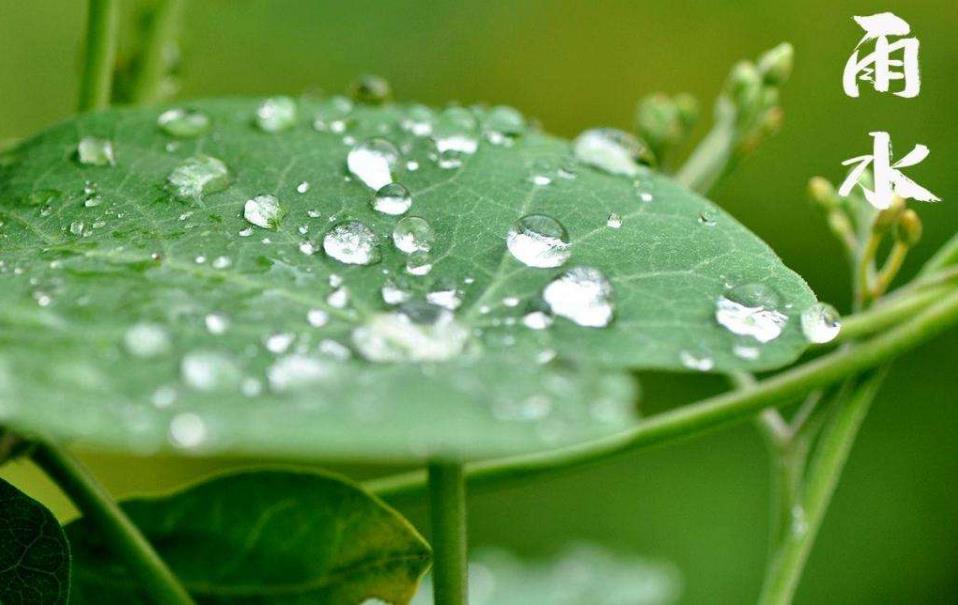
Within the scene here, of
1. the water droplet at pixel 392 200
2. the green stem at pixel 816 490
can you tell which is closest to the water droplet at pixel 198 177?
the water droplet at pixel 392 200

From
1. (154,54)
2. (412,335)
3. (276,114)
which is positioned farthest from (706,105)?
(412,335)

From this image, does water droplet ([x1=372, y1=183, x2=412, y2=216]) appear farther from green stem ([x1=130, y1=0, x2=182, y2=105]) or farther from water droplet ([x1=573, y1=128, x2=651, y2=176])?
green stem ([x1=130, y1=0, x2=182, y2=105])

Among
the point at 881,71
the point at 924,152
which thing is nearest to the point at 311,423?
the point at 924,152

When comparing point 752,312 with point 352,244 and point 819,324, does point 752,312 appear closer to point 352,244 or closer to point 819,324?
point 819,324

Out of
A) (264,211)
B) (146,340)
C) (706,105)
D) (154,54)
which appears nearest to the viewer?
(146,340)

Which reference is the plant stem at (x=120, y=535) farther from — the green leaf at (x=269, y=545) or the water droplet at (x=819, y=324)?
the water droplet at (x=819, y=324)

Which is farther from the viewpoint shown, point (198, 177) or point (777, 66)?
point (777, 66)

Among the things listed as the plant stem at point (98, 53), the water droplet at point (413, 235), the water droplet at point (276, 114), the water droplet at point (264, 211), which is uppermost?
the plant stem at point (98, 53)

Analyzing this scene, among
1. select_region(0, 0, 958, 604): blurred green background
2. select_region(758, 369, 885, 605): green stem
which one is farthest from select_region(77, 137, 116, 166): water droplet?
select_region(0, 0, 958, 604): blurred green background
